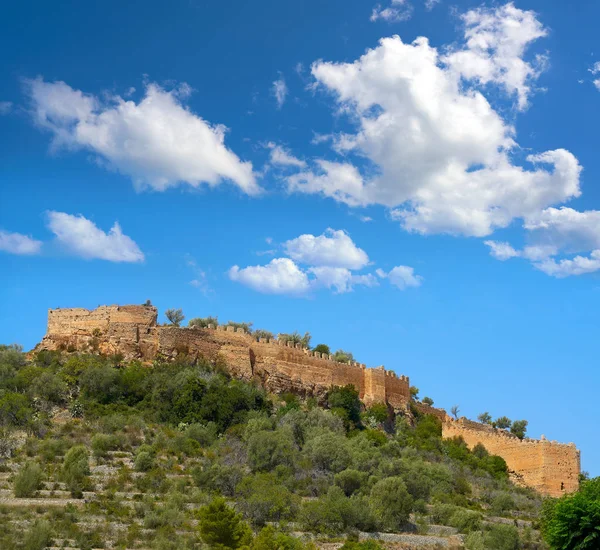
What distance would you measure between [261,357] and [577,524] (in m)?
24.2

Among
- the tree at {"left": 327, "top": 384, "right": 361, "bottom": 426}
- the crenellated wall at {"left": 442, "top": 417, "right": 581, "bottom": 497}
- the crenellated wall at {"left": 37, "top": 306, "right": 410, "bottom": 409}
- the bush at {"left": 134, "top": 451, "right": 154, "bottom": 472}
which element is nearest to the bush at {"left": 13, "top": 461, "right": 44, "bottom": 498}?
the bush at {"left": 134, "top": 451, "right": 154, "bottom": 472}

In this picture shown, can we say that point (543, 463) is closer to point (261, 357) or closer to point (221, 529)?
point (261, 357)

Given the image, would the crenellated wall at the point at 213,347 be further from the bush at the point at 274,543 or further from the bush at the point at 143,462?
the bush at the point at 274,543

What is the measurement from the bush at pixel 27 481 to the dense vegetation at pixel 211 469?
0.05m

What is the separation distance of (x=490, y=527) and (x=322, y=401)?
17361mm

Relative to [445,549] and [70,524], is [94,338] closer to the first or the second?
[70,524]

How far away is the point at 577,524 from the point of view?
29.8 m

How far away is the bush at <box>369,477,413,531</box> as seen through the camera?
3378 cm

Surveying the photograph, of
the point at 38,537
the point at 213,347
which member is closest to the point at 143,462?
the point at 38,537

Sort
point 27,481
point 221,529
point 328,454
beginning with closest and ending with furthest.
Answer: point 221,529, point 27,481, point 328,454

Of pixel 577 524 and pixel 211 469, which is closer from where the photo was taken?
pixel 577 524

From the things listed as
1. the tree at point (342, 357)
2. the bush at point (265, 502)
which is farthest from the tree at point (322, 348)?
the bush at point (265, 502)

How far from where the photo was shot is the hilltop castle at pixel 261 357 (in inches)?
1874

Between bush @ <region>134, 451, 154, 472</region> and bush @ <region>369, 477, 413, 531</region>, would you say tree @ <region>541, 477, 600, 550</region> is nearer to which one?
bush @ <region>369, 477, 413, 531</region>
